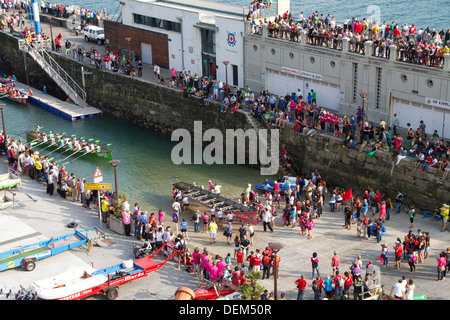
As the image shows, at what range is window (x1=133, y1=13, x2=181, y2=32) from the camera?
5038cm

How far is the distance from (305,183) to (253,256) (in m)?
10.6

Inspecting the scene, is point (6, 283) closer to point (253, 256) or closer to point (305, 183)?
point (253, 256)

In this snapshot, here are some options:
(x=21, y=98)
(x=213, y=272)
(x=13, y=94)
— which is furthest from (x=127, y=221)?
(x=13, y=94)

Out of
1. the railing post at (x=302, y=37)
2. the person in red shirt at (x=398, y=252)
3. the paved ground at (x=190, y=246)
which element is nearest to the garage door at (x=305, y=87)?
the railing post at (x=302, y=37)

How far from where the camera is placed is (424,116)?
3669cm

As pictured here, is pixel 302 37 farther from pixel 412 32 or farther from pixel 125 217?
pixel 125 217

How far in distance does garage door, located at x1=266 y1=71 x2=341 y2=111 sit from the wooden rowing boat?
1050 centimetres

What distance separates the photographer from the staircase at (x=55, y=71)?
55.8 metres

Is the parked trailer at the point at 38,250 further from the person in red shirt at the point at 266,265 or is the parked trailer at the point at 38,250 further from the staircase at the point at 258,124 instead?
the staircase at the point at 258,124

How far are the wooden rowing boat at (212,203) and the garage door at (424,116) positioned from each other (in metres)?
10.8

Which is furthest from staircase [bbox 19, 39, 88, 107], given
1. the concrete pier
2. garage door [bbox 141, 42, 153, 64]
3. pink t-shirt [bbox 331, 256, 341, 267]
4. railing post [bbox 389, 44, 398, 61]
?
pink t-shirt [bbox 331, 256, 341, 267]

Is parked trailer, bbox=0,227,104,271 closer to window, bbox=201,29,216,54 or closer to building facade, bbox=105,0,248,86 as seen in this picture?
building facade, bbox=105,0,248,86

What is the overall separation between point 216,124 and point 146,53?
40.3 ft

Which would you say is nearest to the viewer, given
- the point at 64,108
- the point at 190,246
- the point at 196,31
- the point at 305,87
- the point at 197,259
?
the point at 197,259
